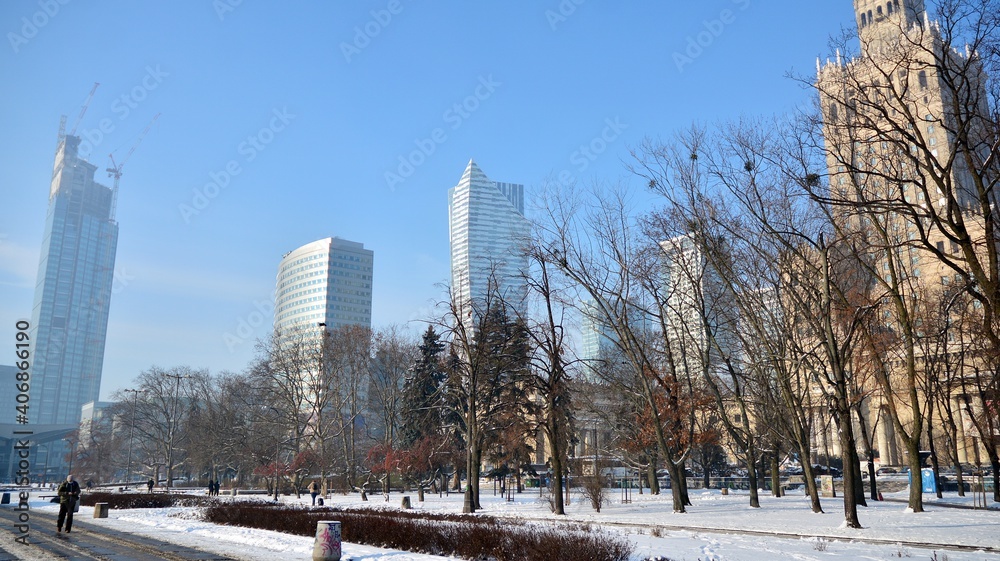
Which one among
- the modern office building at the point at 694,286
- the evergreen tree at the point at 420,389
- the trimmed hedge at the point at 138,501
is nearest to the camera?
the modern office building at the point at 694,286

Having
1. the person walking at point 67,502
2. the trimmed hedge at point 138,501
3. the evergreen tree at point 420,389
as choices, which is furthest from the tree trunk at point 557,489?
the evergreen tree at point 420,389

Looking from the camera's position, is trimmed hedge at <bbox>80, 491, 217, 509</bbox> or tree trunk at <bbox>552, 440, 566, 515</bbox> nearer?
tree trunk at <bbox>552, 440, 566, 515</bbox>

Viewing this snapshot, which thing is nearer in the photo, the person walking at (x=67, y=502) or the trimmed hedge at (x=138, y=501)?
the person walking at (x=67, y=502)

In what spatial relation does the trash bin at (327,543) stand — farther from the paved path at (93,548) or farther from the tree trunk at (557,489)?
the tree trunk at (557,489)

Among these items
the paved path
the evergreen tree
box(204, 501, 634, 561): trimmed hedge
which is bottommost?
the paved path

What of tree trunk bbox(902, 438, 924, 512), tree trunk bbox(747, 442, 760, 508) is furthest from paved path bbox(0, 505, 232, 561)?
tree trunk bbox(747, 442, 760, 508)

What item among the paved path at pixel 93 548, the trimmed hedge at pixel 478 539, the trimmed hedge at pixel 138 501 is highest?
the trimmed hedge at pixel 478 539

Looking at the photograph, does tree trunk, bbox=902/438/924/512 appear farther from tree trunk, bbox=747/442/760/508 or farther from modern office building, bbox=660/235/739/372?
modern office building, bbox=660/235/739/372

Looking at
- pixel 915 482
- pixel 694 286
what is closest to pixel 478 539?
pixel 915 482

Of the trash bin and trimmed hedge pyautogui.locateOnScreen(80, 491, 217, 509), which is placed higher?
the trash bin

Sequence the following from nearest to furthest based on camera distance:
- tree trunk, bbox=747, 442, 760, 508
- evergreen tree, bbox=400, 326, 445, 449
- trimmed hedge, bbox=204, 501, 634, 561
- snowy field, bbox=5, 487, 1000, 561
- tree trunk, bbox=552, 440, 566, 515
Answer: trimmed hedge, bbox=204, 501, 634, 561 < snowy field, bbox=5, 487, 1000, 561 < tree trunk, bbox=552, 440, 566, 515 < tree trunk, bbox=747, 442, 760, 508 < evergreen tree, bbox=400, 326, 445, 449

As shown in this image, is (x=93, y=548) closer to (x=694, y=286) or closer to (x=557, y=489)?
(x=557, y=489)

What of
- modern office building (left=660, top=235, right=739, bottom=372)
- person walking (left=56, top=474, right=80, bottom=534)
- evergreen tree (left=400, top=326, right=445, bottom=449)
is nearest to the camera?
person walking (left=56, top=474, right=80, bottom=534)

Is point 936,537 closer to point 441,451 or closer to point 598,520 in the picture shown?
point 598,520
